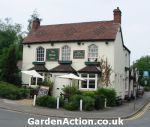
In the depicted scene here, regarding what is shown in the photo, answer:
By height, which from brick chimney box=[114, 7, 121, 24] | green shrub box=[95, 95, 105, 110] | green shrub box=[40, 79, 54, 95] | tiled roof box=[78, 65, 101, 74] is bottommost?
green shrub box=[95, 95, 105, 110]

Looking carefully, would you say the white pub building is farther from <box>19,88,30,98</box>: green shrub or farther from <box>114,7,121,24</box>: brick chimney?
<box>19,88,30,98</box>: green shrub

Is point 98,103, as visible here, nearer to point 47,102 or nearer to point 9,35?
point 47,102

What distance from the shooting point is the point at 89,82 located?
3628cm

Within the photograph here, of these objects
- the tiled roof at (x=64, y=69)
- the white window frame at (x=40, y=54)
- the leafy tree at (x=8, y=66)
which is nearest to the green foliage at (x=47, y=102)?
the tiled roof at (x=64, y=69)

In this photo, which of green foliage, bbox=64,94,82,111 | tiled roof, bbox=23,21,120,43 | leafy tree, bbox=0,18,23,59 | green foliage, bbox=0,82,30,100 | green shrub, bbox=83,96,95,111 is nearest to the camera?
green foliage, bbox=64,94,82,111

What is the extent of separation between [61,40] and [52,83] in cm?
521

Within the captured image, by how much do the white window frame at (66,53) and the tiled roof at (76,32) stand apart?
2.86 ft

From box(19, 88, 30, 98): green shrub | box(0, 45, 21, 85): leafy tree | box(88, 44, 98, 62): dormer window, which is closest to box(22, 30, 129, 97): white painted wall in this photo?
box(88, 44, 98, 62): dormer window

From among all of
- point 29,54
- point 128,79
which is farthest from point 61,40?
point 128,79

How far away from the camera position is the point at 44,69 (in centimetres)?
3841

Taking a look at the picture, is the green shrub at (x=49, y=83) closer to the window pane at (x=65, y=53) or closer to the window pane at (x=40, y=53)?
the window pane at (x=65, y=53)

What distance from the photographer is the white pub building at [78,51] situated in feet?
119

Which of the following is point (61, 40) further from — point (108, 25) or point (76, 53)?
point (108, 25)

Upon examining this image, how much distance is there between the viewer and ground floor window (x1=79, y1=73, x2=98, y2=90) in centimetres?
3603
